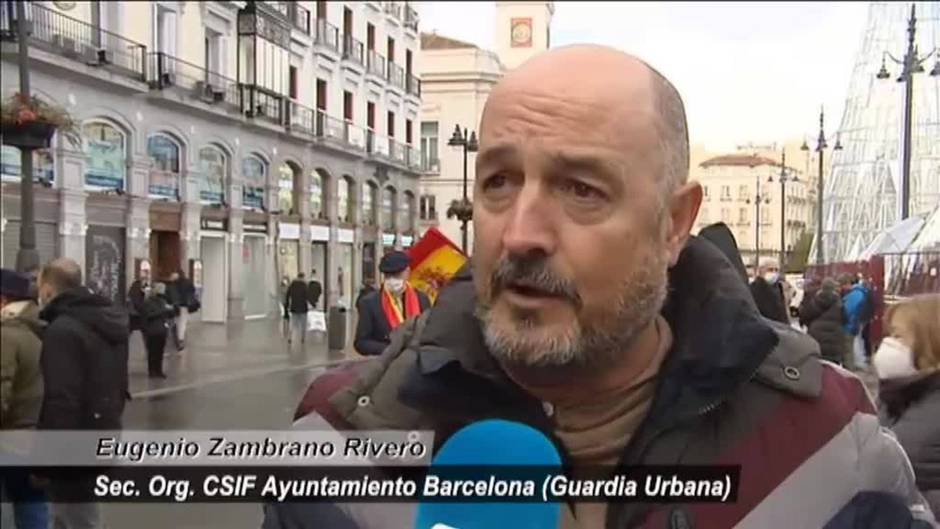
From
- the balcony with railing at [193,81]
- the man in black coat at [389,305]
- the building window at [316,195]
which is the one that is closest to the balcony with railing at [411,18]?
the balcony with railing at [193,81]

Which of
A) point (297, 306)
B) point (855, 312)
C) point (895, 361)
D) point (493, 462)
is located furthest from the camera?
point (297, 306)

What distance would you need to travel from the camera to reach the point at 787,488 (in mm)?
1093

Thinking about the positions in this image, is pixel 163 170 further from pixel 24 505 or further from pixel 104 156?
pixel 24 505

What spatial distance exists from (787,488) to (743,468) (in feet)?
0.18

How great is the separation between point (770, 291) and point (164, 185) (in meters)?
7.88

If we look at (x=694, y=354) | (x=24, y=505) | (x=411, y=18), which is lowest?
(x=24, y=505)

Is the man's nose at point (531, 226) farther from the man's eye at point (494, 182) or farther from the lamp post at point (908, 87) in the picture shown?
the lamp post at point (908, 87)

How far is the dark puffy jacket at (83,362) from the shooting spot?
167 inches

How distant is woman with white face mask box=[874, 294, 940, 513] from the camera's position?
274 cm

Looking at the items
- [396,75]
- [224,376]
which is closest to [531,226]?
[396,75]

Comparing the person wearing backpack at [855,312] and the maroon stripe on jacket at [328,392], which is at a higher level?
the maroon stripe on jacket at [328,392]

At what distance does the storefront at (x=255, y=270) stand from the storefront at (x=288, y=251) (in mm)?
148

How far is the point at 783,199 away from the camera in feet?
11.7

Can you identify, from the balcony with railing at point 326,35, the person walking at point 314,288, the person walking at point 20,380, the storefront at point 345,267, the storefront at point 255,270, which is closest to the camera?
the person walking at point 20,380
